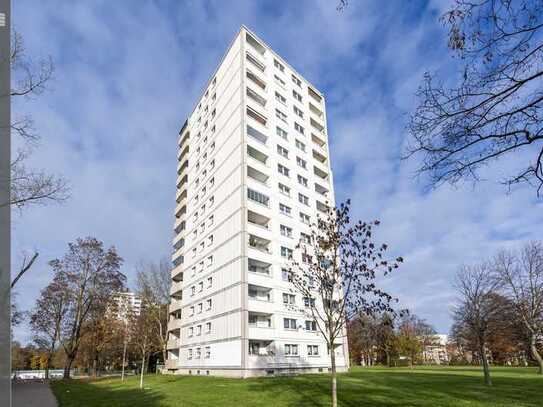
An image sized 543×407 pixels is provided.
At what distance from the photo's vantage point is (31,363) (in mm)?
86188

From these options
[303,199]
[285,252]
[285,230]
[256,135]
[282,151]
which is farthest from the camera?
[303,199]

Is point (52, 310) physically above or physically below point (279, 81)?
below

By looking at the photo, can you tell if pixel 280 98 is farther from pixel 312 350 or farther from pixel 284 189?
pixel 312 350

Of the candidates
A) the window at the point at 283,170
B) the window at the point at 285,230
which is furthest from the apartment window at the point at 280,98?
the window at the point at 285,230

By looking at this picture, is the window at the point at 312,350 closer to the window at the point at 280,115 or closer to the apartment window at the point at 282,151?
the apartment window at the point at 282,151

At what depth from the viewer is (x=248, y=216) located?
37.4m

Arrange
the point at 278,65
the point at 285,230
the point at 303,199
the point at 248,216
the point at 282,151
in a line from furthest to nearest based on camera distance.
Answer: the point at 278,65 < the point at 303,199 < the point at 282,151 < the point at 285,230 < the point at 248,216

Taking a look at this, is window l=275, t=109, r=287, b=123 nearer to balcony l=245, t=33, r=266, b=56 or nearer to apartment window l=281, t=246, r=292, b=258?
balcony l=245, t=33, r=266, b=56

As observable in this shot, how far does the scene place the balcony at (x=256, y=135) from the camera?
134 ft

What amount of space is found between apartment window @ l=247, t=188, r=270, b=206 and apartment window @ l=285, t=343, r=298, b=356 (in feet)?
47.2

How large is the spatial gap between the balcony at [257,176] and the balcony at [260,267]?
29.2ft

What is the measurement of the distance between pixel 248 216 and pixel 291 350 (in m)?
13.8

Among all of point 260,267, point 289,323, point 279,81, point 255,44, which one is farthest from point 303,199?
point 255,44

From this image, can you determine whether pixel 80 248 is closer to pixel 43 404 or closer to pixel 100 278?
pixel 100 278
